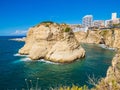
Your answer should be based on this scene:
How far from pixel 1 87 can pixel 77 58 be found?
3451 centimetres

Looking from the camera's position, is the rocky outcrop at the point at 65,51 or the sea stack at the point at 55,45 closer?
the rocky outcrop at the point at 65,51

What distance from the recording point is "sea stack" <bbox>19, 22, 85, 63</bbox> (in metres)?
68.3

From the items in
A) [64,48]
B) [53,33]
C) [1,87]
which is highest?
[53,33]

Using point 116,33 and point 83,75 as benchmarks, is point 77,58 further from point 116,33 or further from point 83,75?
point 116,33

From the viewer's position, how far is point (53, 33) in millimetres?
74938

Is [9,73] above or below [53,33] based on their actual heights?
below

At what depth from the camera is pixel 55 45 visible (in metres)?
71.0

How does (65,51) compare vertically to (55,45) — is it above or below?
below

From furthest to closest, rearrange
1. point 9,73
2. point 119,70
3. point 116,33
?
point 116,33 < point 9,73 < point 119,70

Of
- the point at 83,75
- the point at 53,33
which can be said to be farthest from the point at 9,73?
the point at 53,33

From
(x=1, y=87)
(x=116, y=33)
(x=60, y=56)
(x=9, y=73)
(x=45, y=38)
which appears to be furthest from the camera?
(x=116, y=33)

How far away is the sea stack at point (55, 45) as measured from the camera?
224 ft

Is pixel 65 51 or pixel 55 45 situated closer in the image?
pixel 65 51

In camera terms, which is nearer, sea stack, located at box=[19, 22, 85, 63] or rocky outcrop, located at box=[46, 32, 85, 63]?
rocky outcrop, located at box=[46, 32, 85, 63]
